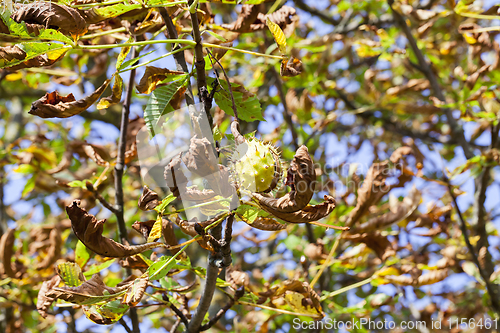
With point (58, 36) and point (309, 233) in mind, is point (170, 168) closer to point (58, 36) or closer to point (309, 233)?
point (58, 36)

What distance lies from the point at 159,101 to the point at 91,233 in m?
0.46

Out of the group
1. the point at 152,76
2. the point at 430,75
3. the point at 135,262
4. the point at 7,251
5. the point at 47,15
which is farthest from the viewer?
the point at 430,75

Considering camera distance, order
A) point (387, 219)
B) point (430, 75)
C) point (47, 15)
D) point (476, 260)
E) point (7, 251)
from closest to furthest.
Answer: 1. point (47, 15)
2. point (387, 219)
3. point (7, 251)
4. point (476, 260)
5. point (430, 75)

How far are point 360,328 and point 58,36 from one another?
1864 millimetres

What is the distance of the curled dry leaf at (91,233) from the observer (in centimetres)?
90

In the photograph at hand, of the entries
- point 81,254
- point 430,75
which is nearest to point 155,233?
point 81,254

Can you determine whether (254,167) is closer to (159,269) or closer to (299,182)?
(299,182)

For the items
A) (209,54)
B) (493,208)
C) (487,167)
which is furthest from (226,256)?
(493,208)

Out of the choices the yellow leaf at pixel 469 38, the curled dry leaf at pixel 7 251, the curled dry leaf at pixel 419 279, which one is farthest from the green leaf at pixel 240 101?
the yellow leaf at pixel 469 38

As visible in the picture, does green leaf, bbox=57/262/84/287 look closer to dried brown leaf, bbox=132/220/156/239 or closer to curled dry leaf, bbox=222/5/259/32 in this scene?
dried brown leaf, bbox=132/220/156/239

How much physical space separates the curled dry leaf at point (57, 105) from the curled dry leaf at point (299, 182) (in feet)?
2.09

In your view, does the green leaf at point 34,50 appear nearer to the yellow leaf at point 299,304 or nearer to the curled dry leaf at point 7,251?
the yellow leaf at point 299,304

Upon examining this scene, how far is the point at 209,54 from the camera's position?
1.14 m

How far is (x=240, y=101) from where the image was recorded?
122 centimetres
